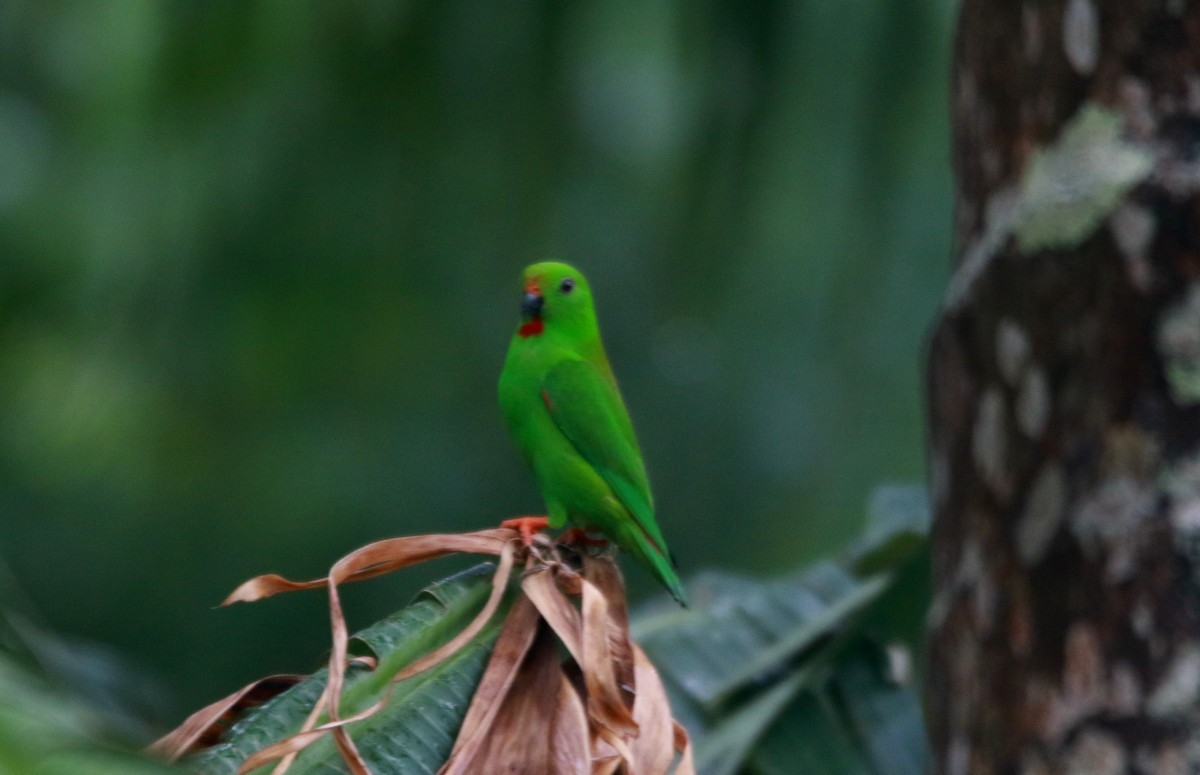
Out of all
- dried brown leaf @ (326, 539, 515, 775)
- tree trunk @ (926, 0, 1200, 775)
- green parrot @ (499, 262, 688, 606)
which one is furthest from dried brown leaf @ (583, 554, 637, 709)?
tree trunk @ (926, 0, 1200, 775)

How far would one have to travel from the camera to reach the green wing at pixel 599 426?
202cm

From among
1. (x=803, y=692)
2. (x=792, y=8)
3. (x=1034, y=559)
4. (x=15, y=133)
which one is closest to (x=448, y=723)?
(x=1034, y=559)

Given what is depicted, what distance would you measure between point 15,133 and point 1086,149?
6766mm

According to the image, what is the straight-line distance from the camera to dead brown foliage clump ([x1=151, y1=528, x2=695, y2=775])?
1128 millimetres

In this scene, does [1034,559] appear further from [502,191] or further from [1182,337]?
[502,191]

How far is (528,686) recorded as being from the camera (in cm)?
122

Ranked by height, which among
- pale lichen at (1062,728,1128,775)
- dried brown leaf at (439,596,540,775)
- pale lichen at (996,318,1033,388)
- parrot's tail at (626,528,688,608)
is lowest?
pale lichen at (1062,728,1128,775)

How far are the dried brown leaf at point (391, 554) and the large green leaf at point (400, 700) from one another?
0.17ft

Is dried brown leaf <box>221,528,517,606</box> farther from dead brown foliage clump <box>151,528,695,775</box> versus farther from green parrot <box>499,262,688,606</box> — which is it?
green parrot <box>499,262,688,606</box>

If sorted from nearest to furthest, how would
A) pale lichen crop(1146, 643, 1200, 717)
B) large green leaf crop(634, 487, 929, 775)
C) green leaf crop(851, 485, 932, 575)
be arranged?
pale lichen crop(1146, 643, 1200, 717) < large green leaf crop(634, 487, 929, 775) < green leaf crop(851, 485, 932, 575)

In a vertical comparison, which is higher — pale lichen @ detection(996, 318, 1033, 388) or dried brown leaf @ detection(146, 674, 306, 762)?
pale lichen @ detection(996, 318, 1033, 388)

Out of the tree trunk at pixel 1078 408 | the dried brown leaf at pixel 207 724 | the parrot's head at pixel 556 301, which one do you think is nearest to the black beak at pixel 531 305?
the parrot's head at pixel 556 301

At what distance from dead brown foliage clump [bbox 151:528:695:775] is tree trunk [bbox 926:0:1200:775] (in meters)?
0.63

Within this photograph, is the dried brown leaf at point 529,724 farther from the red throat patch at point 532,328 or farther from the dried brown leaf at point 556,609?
the red throat patch at point 532,328
